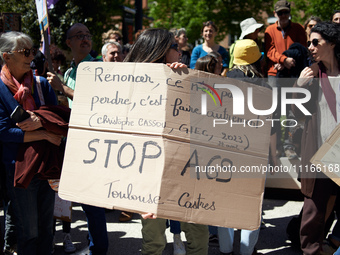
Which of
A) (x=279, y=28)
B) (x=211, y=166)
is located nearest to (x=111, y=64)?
(x=211, y=166)

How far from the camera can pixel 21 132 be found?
116 inches

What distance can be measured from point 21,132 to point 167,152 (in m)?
1.24

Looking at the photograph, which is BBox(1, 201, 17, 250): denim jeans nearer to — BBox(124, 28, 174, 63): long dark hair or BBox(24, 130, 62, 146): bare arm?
BBox(24, 130, 62, 146): bare arm

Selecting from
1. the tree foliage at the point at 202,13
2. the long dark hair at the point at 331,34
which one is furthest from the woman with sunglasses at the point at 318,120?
the tree foliage at the point at 202,13

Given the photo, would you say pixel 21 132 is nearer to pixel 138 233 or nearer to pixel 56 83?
pixel 56 83

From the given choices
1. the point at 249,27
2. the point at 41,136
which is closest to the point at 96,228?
the point at 41,136

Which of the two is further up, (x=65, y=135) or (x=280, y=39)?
(x=280, y=39)

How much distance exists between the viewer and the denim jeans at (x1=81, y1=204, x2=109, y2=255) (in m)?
3.41

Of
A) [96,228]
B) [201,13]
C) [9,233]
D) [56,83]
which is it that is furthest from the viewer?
[201,13]

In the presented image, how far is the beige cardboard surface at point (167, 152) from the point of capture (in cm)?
238

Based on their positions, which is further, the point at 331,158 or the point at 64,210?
the point at 64,210

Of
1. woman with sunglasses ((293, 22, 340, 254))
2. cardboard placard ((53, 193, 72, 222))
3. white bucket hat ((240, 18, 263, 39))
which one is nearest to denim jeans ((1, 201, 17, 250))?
cardboard placard ((53, 193, 72, 222))

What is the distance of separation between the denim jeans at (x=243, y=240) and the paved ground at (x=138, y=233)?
0.42 metres

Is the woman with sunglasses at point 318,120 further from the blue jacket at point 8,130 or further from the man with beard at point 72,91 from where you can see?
the blue jacket at point 8,130
